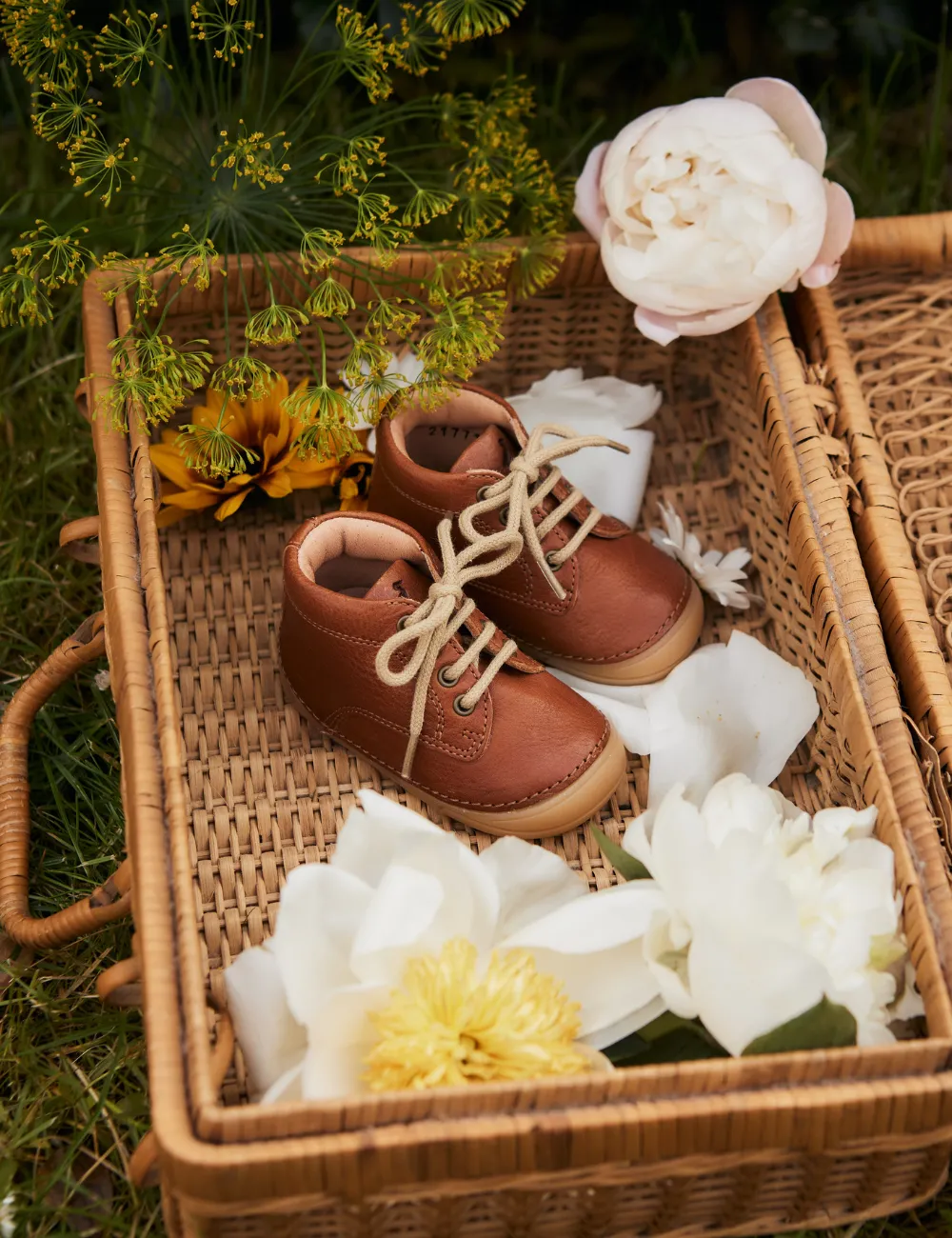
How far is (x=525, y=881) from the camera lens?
3.01ft

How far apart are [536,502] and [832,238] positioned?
1.25 ft

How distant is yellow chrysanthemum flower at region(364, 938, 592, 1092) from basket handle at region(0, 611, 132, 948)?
29 centimetres

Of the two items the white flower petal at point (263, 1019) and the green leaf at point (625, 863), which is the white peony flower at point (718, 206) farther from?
the white flower petal at point (263, 1019)

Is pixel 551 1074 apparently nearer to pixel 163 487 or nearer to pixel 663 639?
pixel 663 639

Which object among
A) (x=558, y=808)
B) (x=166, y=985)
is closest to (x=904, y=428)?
(x=558, y=808)

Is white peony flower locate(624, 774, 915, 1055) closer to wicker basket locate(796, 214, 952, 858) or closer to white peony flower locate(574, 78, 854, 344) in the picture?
wicker basket locate(796, 214, 952, 858)

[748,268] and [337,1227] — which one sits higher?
[748,268]

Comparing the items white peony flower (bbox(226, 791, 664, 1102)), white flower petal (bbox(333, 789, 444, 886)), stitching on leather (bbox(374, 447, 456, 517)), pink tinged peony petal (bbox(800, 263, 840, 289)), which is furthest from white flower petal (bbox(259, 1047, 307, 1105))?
pink tinged peony petal (bbox(800, 263, 840, 289))

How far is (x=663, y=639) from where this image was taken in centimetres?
112

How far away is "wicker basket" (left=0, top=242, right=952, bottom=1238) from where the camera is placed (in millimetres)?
732

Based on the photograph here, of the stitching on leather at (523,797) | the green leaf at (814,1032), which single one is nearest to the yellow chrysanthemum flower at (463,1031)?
the green leaf at (814,1032)

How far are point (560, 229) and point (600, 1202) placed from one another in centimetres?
84

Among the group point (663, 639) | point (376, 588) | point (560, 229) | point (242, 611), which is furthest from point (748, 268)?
point (242, 611)

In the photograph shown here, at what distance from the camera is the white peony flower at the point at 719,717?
1043mm
